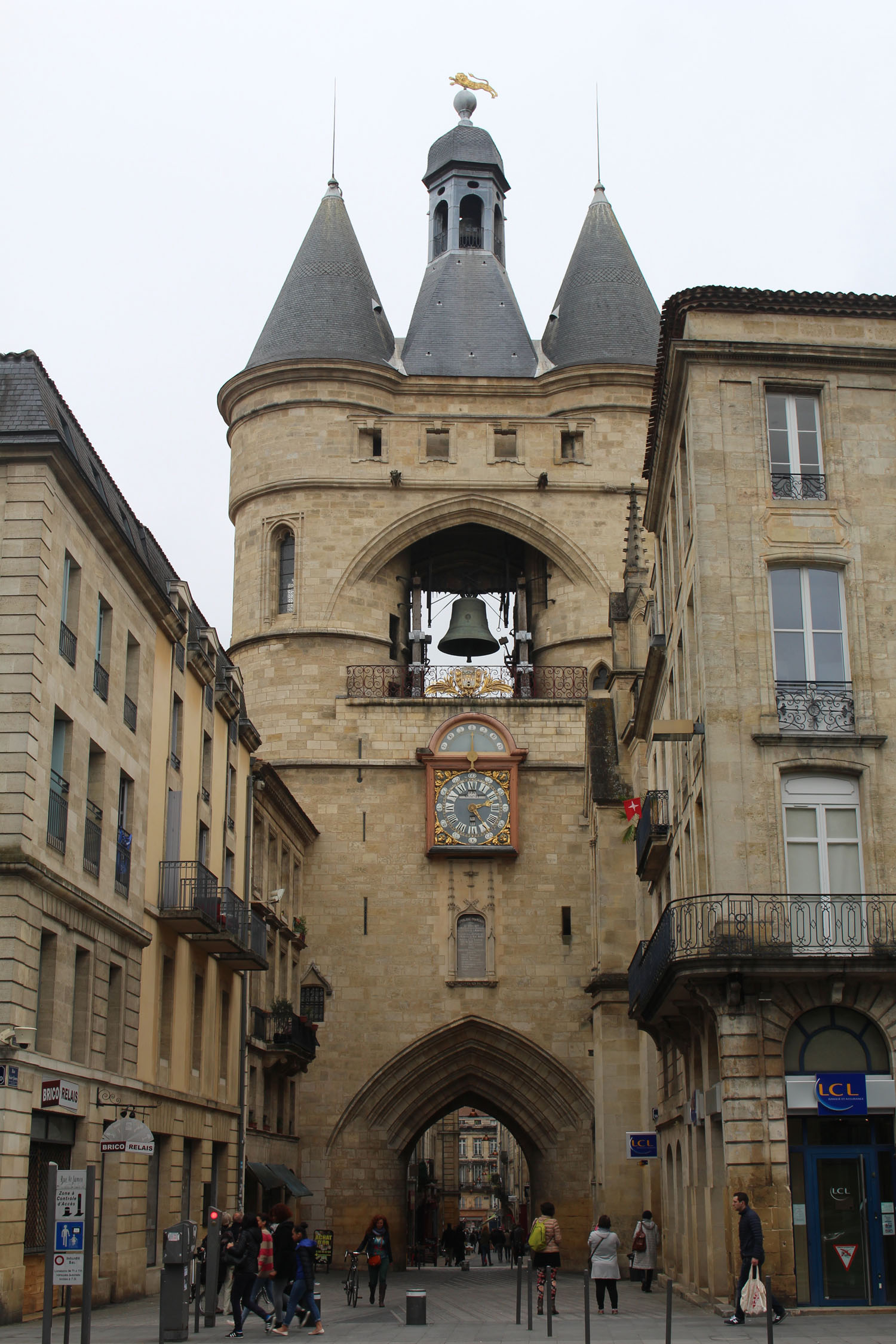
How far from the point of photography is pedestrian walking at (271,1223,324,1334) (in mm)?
15242

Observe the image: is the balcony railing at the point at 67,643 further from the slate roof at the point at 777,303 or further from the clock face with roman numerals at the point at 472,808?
the clock face with roman numerals at the point at 472,808

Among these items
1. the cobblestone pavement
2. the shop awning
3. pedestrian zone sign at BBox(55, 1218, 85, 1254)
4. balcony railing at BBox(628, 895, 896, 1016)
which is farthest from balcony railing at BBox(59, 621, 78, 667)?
the shop awning

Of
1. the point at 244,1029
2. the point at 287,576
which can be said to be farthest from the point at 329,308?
the point at 244,1029

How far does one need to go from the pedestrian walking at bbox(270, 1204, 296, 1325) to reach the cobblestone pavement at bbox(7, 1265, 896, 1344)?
34cm

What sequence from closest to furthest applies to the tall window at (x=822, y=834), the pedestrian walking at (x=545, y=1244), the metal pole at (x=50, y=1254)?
the metal pole at (x=50, y=1254) → the tall window at (x=822, y=834) → the pedestrian walking at (x=545, y=1244)

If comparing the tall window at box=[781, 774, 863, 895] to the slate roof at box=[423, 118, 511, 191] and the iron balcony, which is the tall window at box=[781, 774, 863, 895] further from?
the slate roof at box=[423, 118, 511, 191]

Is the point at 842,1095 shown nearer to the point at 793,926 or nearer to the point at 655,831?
the point at 793,926

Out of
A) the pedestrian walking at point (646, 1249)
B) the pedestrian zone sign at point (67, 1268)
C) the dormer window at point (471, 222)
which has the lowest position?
the pedestrian walking at point (646, 1249)

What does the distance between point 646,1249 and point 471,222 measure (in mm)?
29275

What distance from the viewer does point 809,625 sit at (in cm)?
1836

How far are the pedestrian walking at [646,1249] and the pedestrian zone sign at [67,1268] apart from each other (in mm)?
13613

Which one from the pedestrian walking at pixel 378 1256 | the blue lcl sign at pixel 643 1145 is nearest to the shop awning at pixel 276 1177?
the pedestrian walking at pixel 378 1256

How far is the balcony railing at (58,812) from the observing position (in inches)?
696

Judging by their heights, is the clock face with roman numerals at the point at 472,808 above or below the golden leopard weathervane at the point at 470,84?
below
